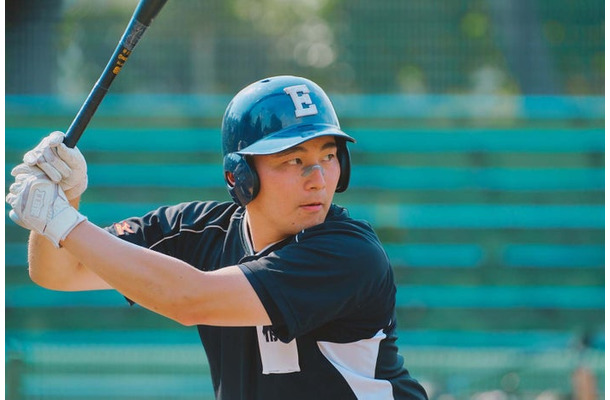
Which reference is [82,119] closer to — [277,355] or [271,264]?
[271,264]

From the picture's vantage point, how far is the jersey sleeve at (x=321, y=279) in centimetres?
258

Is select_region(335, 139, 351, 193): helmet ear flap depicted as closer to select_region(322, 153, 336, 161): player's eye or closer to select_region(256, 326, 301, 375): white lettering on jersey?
select_region(322, 153, 336, 161): player's eye

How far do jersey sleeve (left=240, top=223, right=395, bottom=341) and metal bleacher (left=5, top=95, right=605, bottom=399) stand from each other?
4.18 metres

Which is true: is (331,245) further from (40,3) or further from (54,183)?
(40,3)

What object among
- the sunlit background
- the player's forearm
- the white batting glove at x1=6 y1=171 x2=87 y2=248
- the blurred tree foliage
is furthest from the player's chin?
the blurred tree foliage

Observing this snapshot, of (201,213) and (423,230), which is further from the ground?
(201,213)

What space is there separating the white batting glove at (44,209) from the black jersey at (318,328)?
0.47m

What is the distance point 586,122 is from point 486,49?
7.88 ft

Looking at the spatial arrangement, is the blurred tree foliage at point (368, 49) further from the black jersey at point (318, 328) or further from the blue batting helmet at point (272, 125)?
the black jersey at point (318, 328)

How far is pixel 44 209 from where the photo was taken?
2.58 m

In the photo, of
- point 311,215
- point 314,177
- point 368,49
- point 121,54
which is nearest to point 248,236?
point 311,215

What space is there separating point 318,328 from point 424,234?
439cm

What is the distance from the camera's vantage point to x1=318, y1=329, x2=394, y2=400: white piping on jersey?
277 cm

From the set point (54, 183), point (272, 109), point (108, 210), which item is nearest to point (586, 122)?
point (108, 210)
